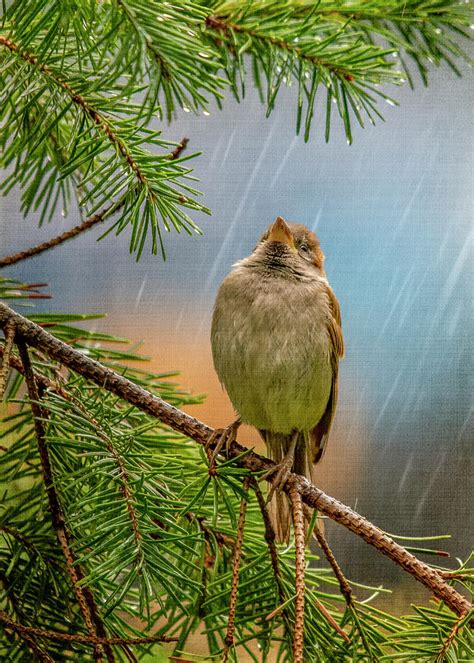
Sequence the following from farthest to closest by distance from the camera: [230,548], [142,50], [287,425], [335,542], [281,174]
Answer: [281,174], [335,542], [287,425], [230,548], [142,50]

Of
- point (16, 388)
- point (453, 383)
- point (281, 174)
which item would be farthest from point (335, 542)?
point (16, 388)

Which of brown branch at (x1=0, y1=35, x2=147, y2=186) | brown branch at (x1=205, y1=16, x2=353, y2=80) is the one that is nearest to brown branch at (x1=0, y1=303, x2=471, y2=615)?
brown branch at (x1=0, y1=35, x2=147, y2=186)

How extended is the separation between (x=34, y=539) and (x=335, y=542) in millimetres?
842

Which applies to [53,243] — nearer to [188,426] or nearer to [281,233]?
[188,426]

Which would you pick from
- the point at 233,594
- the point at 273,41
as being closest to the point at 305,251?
the point at 273,41

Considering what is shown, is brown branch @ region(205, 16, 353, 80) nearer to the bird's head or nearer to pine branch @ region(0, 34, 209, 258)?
pine branch @ region(0, 34, 209, 258)

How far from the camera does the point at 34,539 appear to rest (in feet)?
1.98

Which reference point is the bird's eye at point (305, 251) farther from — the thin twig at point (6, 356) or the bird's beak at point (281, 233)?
the thin twig at point (6, 356)

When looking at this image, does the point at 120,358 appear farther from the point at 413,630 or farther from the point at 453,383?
the point at 453,383

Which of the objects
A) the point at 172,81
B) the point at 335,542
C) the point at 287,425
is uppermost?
the point at 172,81

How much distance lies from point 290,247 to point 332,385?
180 mm

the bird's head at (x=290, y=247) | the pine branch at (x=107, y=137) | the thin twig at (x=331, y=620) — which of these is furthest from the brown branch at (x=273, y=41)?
the thin twig at (x=331, y=620)

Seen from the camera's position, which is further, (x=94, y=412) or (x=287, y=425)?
(x=287, y=425)

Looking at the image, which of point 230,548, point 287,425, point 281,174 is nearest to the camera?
point 230,548
